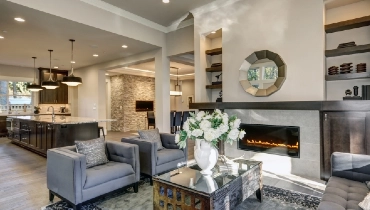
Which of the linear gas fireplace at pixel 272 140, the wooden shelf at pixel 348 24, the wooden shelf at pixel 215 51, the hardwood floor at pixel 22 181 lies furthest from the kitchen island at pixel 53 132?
the wooden shelf at pixel 348 24

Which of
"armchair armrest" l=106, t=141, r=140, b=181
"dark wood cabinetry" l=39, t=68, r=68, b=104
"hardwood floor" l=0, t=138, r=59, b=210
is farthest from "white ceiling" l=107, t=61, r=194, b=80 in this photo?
"armchair armrest" l=106, t=141, r=140, b=181

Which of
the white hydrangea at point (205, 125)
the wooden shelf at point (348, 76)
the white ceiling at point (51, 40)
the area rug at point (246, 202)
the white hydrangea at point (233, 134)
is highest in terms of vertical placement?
the white ceiling at point (51, 40)

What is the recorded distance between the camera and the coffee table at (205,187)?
6.79ft

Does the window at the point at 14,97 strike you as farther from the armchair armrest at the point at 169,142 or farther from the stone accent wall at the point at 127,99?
the armchair armrest at the point at 169,142

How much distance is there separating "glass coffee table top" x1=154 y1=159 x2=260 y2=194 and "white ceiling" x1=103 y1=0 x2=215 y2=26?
144 inches

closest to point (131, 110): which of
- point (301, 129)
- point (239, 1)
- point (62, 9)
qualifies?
point (62, 9)

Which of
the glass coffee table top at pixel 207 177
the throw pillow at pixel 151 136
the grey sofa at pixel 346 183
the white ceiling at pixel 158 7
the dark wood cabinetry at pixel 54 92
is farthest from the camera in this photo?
the dark wood cabinetry at pixel 54 92

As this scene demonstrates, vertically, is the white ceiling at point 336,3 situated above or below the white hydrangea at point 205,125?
above

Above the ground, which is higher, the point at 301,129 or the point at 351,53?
the point at 351,53

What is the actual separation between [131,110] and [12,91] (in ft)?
17.0

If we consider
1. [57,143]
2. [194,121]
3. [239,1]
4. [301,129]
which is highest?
[239,1]

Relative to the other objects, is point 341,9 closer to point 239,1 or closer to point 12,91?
point 239,1

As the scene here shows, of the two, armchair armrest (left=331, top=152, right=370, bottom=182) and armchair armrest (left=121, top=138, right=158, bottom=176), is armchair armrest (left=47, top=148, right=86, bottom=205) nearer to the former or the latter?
armchair armrest (left=121, top=138, right=158, bottom=176)

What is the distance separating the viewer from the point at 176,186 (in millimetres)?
2223
